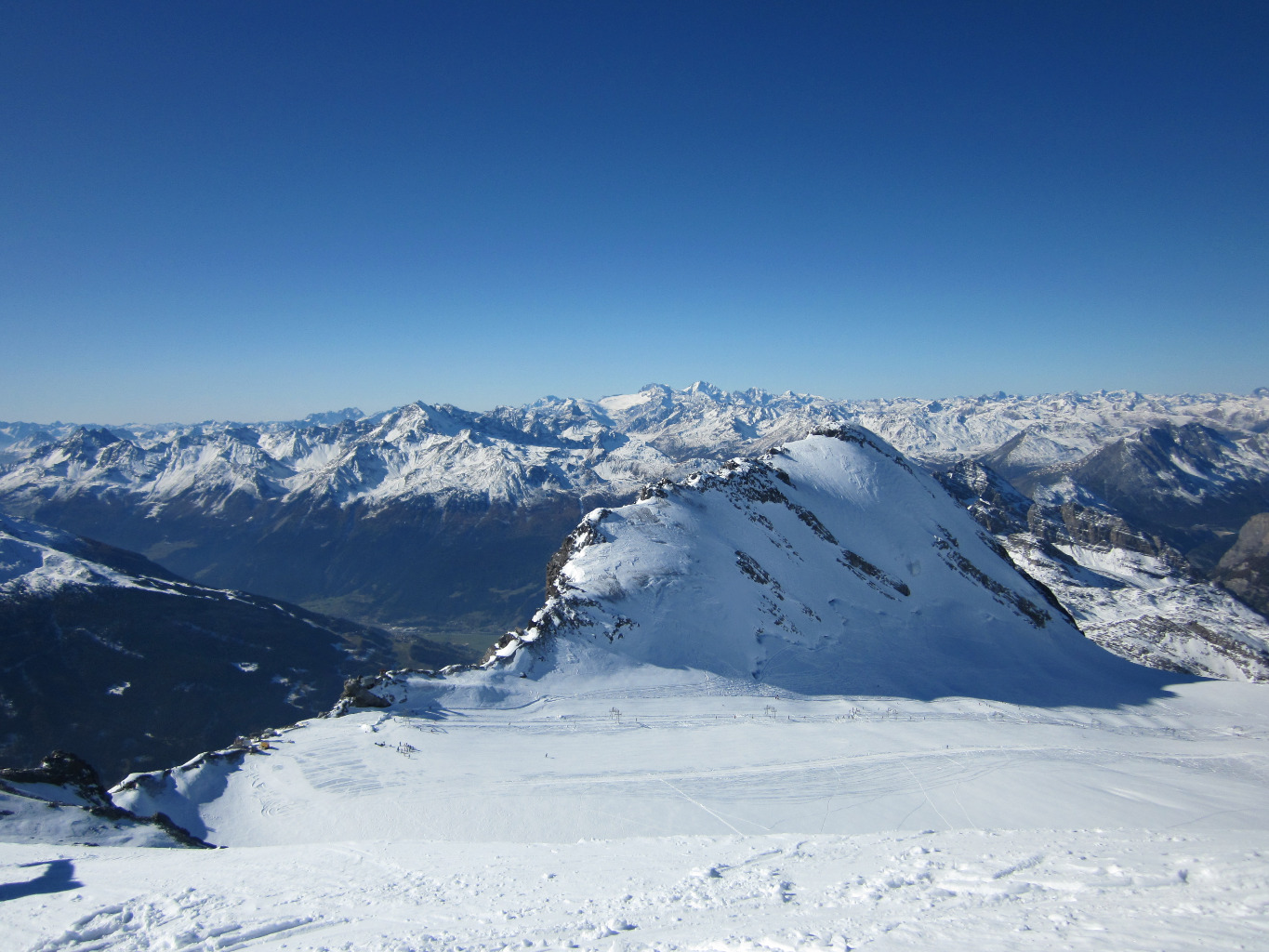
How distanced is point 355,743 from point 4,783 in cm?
1395

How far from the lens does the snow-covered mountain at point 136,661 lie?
111 meters

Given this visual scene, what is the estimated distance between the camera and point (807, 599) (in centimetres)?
5575

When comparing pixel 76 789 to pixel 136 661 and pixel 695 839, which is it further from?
pixel 136 661

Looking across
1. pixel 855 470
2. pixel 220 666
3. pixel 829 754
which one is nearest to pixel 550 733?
pixel 829 754

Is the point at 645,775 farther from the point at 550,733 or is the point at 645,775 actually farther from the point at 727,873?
the point at 727,873

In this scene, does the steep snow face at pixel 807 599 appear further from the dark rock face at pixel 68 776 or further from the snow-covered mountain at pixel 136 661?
the snow-covered mountain at pixel 136 661

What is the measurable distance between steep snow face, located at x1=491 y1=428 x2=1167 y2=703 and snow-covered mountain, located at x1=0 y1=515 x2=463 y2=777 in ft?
390

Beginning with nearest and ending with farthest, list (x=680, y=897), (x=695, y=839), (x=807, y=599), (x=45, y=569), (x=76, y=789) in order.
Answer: (x=680, y=897), (x=695, y=839), (x=76, y=789), (x=807, y=599), (x=45, y=569)

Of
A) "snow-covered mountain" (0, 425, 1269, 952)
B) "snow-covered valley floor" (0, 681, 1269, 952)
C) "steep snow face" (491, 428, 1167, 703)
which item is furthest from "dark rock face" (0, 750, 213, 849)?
"steep snow face" (491, 428, 1167, 703)

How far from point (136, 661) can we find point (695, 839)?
167755mm

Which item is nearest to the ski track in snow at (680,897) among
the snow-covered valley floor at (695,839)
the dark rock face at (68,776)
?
the snow-covered valley floor at (695,839)

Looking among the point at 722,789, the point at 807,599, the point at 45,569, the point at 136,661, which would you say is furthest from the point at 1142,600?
the point at 45,569

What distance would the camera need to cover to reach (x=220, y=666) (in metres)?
136

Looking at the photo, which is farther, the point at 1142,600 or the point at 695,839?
the point at 1142,600
